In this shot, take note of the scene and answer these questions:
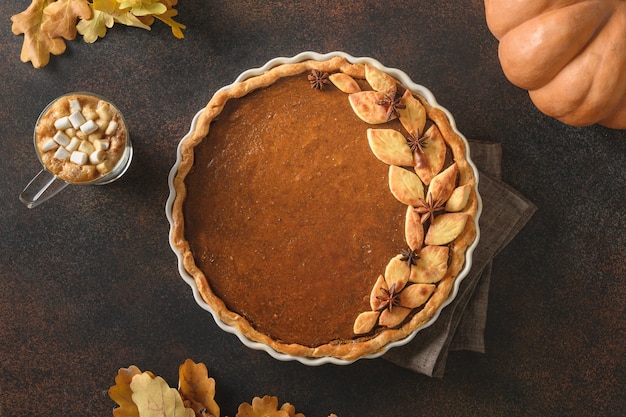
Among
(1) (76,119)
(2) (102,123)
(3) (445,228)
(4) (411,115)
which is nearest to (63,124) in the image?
(1) (76,119)

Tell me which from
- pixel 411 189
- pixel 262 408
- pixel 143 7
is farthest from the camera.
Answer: pixel 262 408

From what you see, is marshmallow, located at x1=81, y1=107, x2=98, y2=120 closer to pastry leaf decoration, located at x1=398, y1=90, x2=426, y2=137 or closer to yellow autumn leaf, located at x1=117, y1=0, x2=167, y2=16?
yellow autumn leaf, located at x1=117, y1=0, x2=167, y2=16

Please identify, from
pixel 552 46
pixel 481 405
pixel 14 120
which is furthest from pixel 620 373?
pixel 14 120

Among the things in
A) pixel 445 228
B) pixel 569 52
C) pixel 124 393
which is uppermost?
pixel 569 52

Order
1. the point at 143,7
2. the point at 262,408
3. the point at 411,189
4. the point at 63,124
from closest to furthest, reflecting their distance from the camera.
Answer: the point at 411,189, the point at 63,124, the point at 143,7, the point at 262,408

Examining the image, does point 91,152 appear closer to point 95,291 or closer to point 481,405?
point 95,291

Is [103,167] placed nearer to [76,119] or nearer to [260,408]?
[76,119]
